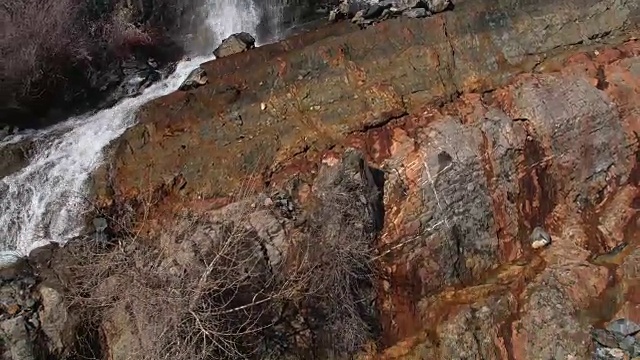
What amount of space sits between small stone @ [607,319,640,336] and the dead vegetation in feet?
10.4

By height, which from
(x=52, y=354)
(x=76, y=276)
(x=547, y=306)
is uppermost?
(x=76, y=276)

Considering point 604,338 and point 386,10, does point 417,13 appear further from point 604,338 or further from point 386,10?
point 604,338

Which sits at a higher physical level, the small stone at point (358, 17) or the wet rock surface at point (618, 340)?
the small stone at point (358, 17)

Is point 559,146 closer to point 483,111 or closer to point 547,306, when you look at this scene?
point 483,111

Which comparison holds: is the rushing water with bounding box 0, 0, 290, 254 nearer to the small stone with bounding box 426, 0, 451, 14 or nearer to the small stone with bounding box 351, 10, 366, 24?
the small stone with bounding box 351, 10, 366, 24

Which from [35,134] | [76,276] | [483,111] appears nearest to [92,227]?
[76,276]

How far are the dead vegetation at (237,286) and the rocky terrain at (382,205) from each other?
0.03 m

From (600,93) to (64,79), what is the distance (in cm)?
956

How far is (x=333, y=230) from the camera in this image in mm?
9086

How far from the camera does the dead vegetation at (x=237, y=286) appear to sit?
26.3 feet

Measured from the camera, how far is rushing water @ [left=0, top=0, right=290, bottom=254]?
9.94 meters

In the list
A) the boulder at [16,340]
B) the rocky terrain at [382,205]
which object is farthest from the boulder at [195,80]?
the boulder at [16,340]

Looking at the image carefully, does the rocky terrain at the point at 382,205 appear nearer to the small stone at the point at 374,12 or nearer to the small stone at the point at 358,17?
the small stone at the point at 358,17

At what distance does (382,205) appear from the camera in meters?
9.77
